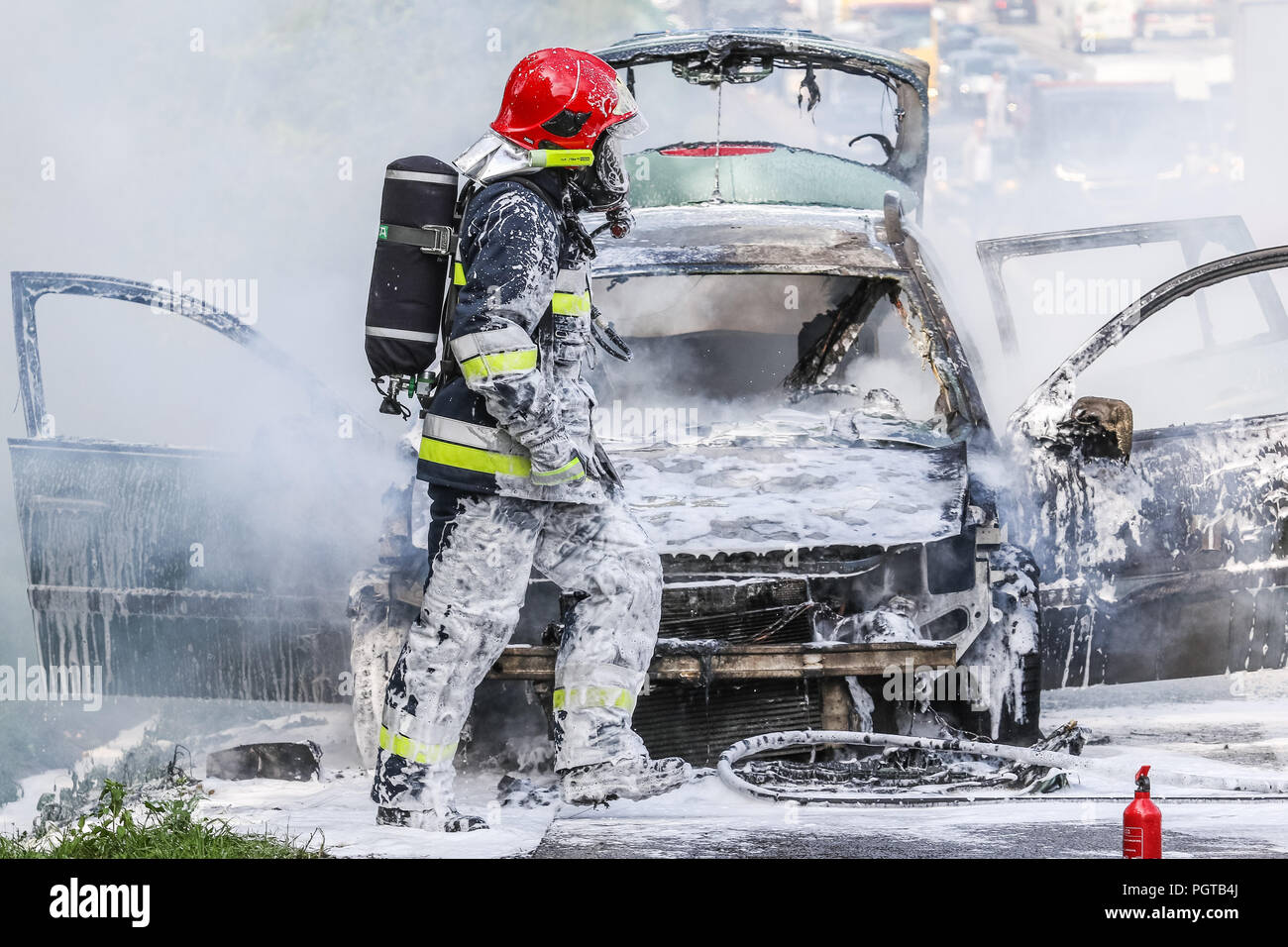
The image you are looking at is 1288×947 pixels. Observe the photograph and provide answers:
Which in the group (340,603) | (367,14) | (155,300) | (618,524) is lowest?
(340,603)

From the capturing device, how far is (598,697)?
3906 mm

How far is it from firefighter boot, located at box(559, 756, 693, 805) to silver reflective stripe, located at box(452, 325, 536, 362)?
109 cm

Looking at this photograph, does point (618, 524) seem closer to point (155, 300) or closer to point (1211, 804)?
point (1211, 804)

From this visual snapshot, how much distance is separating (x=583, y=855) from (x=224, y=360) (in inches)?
289

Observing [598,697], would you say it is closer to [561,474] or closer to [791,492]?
[561,474]

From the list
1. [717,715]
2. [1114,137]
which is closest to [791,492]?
[717,715]

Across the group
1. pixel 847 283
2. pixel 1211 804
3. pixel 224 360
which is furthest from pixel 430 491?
pixel 224 360

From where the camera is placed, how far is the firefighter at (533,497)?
3717 millimetres

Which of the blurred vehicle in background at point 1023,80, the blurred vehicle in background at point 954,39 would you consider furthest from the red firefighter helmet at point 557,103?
the blurred vehicle in background at point 954,39

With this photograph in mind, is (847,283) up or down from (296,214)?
down

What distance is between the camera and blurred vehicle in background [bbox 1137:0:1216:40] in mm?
22944

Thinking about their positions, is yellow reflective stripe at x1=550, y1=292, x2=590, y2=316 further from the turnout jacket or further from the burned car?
the burned car
